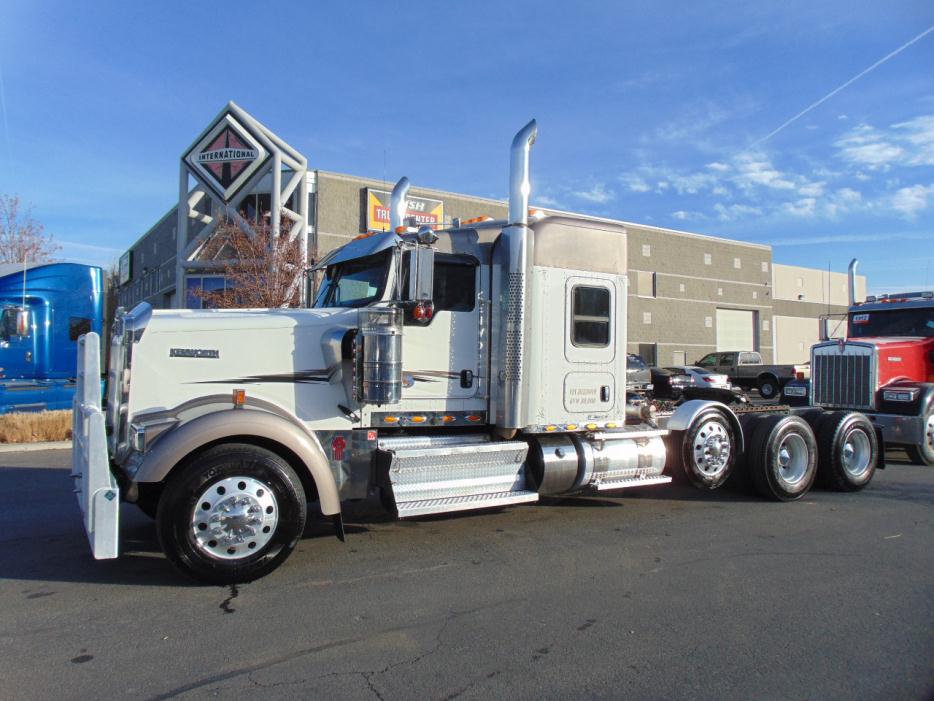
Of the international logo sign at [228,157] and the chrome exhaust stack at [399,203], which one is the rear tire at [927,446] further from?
the international logo sign at [228,157]

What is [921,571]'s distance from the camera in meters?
5.27

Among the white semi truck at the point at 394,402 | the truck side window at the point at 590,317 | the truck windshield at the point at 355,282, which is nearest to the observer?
the white semi truck at the point at 394,402

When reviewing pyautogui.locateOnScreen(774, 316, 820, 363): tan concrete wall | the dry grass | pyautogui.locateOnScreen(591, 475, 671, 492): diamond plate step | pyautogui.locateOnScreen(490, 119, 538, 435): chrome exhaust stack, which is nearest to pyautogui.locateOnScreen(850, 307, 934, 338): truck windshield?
pyautogui.locateOnScreen(591, 475, 671, 492): diamond plate step

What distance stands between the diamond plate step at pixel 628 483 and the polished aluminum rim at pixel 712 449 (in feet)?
1.83

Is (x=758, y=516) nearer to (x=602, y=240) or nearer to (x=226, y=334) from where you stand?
(x=602, y=240)

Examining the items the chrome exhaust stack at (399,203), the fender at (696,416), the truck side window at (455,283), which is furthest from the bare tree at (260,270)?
the fender at (696,416)

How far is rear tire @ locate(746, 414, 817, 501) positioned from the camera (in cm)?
757

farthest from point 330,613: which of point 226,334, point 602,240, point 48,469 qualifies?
point 48,469

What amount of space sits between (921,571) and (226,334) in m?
5.57

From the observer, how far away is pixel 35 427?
1234cm

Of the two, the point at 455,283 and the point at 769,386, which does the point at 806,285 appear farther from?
the point at 455,283

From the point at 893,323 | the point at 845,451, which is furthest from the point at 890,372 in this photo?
the point at 845,451

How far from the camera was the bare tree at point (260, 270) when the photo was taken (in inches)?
686

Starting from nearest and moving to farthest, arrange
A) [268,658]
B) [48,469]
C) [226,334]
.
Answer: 1. [268,658]
2. [226,334]
3. [48,469]
